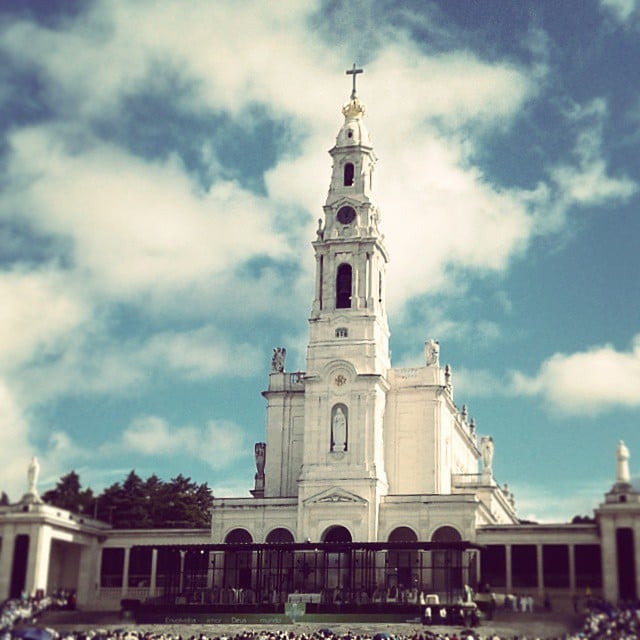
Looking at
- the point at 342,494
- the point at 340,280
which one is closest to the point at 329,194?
the point at 340,280

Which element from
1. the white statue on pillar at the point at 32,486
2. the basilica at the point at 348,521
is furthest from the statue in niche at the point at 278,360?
the white statue on pillar at the point at 32,486

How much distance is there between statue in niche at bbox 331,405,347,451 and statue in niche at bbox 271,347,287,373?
334 inches

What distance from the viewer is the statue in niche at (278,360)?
9050 cm

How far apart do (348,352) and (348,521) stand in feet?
37.3

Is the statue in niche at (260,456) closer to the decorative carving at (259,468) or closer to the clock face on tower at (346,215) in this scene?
the decorative carving at (259,468)

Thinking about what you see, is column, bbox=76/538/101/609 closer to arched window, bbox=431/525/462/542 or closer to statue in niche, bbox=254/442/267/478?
statue in niche, bbox=254/442/267/478

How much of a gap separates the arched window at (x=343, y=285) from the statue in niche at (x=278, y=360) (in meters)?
6.90

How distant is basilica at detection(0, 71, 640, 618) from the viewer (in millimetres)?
72375

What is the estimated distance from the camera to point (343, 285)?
8694cm

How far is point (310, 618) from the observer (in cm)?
6719

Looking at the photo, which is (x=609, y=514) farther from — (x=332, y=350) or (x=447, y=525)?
(x=332, y=350)

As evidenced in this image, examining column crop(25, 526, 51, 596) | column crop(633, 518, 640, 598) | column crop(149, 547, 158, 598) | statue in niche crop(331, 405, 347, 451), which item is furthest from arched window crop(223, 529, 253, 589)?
column crop(633, 518, 640, 598)

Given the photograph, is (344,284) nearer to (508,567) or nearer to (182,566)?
(182,566)

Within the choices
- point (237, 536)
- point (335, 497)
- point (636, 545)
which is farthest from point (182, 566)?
point (636, 545)
